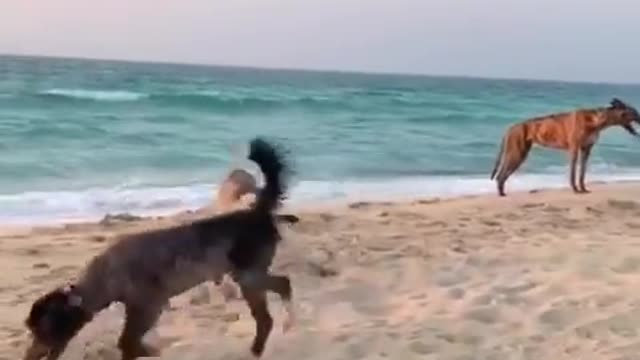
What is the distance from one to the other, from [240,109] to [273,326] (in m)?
31.4

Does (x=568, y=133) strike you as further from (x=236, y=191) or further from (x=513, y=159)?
(x=236, y=191)

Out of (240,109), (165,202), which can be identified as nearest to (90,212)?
(165,202)

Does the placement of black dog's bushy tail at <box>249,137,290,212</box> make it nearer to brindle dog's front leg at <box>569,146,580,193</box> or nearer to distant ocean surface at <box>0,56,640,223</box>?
distant ocean surface at <box>0,56,640,223</box>

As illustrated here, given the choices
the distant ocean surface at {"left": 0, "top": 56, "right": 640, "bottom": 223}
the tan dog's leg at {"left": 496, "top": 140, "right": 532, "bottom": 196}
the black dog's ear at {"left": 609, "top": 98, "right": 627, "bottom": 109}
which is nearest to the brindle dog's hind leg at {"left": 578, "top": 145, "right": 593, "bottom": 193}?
the black dog's ear at {"left": 609, "top": 98, "right": 627, "bottom": 109}

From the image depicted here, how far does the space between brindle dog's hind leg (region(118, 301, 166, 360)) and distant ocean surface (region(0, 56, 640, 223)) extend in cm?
202

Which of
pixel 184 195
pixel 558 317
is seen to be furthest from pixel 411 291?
pixel 184 195

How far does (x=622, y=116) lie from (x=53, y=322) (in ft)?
37.0

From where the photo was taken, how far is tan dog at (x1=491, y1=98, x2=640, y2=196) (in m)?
15.0

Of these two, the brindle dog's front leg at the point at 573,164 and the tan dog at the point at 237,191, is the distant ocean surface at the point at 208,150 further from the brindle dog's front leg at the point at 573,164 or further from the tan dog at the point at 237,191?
the brindle dog's front leg at the point at 573,164

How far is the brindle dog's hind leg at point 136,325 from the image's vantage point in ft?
18.2

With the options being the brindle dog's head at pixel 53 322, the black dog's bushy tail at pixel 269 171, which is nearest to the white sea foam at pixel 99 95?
the black dog's bushy tail at pixel 269 171

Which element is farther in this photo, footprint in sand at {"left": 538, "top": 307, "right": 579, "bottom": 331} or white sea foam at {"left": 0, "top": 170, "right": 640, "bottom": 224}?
white sea foam at {"left": 0, "top": 170, "right": 640, "bottom": 224}

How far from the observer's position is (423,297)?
728cm

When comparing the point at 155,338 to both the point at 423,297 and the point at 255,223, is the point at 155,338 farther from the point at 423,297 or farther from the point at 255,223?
the point at 423,297
